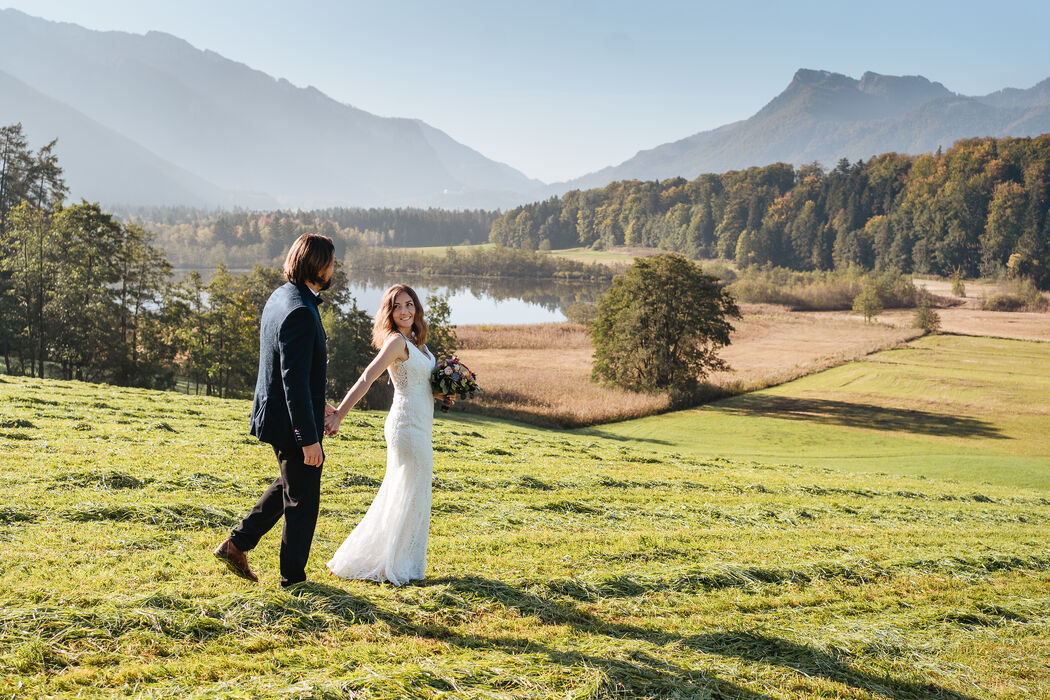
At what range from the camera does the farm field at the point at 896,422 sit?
2500 cm

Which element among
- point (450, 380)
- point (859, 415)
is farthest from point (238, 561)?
point (859, 415)

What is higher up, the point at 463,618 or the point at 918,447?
the point at 463,618

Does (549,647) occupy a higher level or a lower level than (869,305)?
lower

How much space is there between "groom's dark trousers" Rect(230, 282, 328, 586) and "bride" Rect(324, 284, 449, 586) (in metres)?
0.59

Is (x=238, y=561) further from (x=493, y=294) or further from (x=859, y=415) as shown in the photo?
(x=493, y=294)

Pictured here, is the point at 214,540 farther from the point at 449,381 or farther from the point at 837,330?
the point at 837,330

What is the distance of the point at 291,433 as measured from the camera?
489 centimetres

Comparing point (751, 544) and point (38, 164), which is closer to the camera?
point (751, 544)

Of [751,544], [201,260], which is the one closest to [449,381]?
[751,544]

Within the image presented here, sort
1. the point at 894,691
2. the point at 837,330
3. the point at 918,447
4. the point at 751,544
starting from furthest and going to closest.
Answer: the point at 837,330 → the point at 918,447 → the point at 751,544 → the point at 894,691

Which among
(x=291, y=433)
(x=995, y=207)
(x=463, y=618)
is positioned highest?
(x=995, y=207)

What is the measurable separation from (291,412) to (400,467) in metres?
1.29

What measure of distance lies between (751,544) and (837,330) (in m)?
81.1

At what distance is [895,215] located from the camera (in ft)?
475
